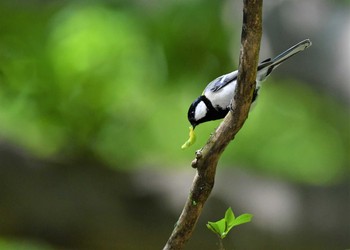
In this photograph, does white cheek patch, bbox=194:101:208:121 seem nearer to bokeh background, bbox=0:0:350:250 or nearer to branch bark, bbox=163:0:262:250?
branch bark, bbox=163:0:262:250

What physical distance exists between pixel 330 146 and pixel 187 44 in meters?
0.59

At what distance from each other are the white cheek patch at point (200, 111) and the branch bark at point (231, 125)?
0.13 m

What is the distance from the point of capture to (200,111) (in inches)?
38.2

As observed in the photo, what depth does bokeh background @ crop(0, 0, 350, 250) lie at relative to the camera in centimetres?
205

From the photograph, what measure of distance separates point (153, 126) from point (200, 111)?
135 centimetres

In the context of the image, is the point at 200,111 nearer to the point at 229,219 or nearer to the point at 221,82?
the point at 221,82

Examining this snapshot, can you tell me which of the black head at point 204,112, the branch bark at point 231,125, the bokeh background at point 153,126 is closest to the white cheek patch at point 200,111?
the black head at point 204,112

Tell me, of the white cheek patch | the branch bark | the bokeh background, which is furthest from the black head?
the bokeh background

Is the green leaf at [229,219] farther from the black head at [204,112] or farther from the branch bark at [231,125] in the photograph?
the black head at [204,112]

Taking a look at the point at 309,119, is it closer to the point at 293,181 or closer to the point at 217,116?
the point at 293,181

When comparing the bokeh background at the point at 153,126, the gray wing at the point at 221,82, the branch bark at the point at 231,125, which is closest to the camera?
the branch bark at the point at 231,125

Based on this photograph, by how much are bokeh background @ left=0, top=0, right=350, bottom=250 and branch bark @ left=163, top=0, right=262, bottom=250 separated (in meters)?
1.16

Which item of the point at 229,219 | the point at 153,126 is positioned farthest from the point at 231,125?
the point at 153,126

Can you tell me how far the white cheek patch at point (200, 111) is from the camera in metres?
0.95
